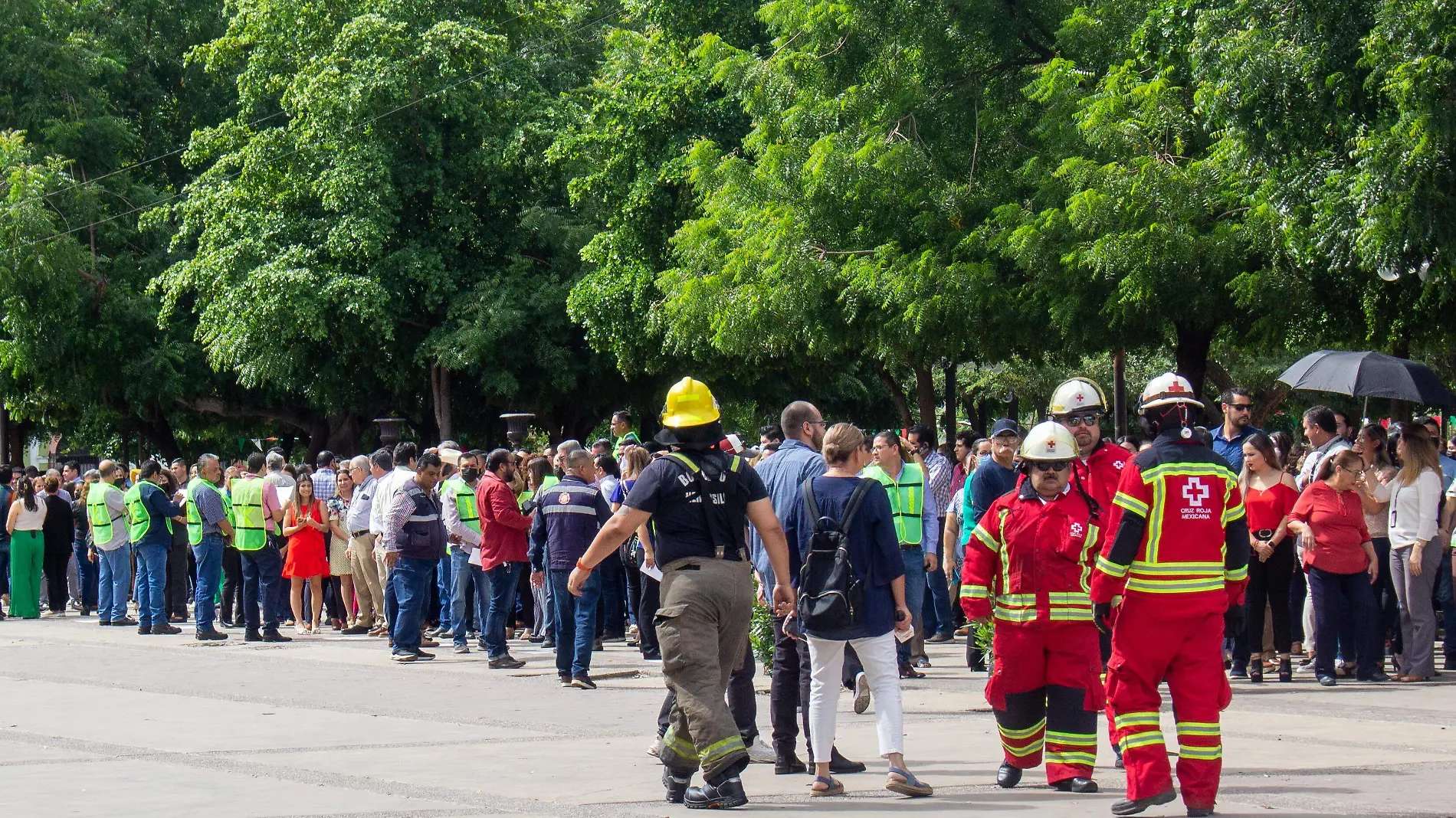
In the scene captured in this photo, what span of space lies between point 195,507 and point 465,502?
12.2ft

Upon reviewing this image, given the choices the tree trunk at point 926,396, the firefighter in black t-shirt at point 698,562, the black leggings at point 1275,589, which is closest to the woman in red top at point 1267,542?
the black leggings at point 1275,589

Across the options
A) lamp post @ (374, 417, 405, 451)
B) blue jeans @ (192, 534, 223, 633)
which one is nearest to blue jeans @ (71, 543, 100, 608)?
lamp post @ (374, 417, 405, 451)

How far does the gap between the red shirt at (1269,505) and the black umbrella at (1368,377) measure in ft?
4.07

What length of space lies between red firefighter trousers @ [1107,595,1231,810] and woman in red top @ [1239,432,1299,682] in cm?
490

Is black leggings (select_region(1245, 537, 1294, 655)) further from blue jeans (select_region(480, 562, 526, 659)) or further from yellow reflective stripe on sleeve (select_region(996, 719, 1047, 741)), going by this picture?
blue jeans (select_region(480, 562, 526, 659))

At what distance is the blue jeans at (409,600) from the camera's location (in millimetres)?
13961

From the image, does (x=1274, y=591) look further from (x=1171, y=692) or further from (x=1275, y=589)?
(x=1171, y=692)

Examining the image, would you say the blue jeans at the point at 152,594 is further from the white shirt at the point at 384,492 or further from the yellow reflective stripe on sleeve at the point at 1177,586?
the yellow reflective stripe on sleeve at the point at 1177,586

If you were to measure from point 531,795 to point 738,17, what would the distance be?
855 inches

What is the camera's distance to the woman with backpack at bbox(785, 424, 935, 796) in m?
7.40

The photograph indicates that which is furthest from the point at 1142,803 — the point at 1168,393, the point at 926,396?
the point at 926,396

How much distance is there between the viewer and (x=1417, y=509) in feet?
37.8

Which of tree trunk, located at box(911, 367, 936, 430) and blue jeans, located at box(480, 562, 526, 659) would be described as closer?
blue jeans, located at box(480, 562, 526, 659)

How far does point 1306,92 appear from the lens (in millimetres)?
13391
